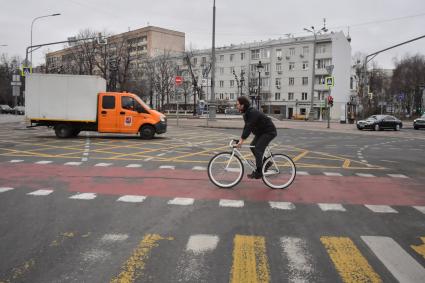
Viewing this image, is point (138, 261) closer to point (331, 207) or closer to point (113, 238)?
point (113, 238)

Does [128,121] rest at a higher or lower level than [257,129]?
lower

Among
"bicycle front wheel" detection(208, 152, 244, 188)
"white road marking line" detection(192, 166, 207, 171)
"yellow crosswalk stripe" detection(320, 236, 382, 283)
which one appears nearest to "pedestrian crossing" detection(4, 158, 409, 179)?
"white road marking line" detection(192, 166, 207, 171)

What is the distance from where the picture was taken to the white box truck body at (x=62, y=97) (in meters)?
19.3

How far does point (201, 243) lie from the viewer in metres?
4.91

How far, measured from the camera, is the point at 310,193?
8094 mm

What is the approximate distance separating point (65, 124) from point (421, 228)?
1683 cm

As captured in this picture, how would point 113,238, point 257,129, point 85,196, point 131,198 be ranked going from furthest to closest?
point 257,129 < point 85,196 < point 131,198 < point 113,238

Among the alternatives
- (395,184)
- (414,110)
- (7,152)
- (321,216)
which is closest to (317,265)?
(321,216)

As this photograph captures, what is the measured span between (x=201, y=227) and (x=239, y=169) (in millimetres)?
2894

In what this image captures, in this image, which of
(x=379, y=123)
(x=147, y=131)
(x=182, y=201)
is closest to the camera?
(x=182, y=201)

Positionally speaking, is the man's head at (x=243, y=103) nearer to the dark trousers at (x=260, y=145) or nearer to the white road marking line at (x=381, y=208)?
the dark trousers at (x=260, y=145)

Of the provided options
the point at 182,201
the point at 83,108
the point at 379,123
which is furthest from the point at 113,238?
the point at 379,123

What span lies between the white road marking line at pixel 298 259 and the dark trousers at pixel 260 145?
10.7 ft

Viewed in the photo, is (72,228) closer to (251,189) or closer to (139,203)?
(139,203)
